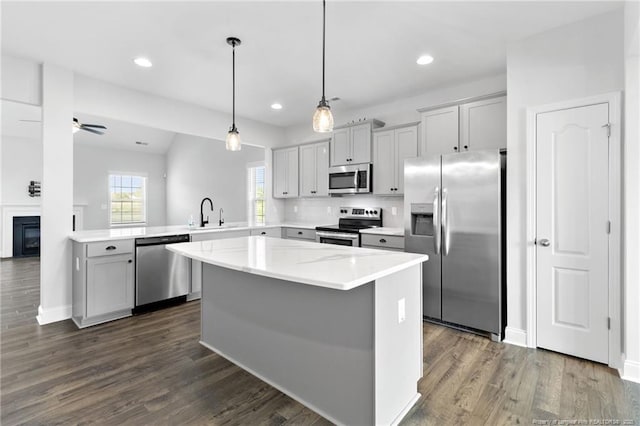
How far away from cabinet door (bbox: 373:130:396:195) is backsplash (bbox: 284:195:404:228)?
0.31 m

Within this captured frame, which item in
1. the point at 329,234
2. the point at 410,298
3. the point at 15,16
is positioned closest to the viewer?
the point at 410,298

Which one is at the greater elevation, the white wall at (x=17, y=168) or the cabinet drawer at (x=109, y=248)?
the white wall at (x=17, y=168)

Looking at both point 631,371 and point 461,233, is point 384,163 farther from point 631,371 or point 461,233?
point 631,371

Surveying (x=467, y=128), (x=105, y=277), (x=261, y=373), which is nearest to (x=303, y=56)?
(x=467, y=128)

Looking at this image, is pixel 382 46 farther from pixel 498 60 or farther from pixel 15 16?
pixel 15 16

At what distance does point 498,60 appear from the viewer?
10.7 feet

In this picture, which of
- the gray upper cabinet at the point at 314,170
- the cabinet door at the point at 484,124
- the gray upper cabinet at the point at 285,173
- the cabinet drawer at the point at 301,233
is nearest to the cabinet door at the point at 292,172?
the gray upper cabinet at the point at 285,173

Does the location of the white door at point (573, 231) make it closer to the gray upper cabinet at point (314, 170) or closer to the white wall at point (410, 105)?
the white wall at point (410, 105)

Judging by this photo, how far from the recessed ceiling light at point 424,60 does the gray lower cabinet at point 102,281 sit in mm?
3686

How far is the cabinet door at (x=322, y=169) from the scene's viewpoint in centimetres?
504

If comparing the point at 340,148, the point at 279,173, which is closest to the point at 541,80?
the point at 340,148

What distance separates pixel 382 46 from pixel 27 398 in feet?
→ 12.4

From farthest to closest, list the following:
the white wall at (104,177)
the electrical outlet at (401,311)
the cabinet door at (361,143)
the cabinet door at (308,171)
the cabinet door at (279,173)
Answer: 1. the white wall at (104,177)
2. the cabinet door at (279,173)
3. the cabinet door at (308,171)
4. the cabinet door at (361,143)
5. the electrical outlet at (401,311)

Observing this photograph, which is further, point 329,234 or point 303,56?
point 329,234
